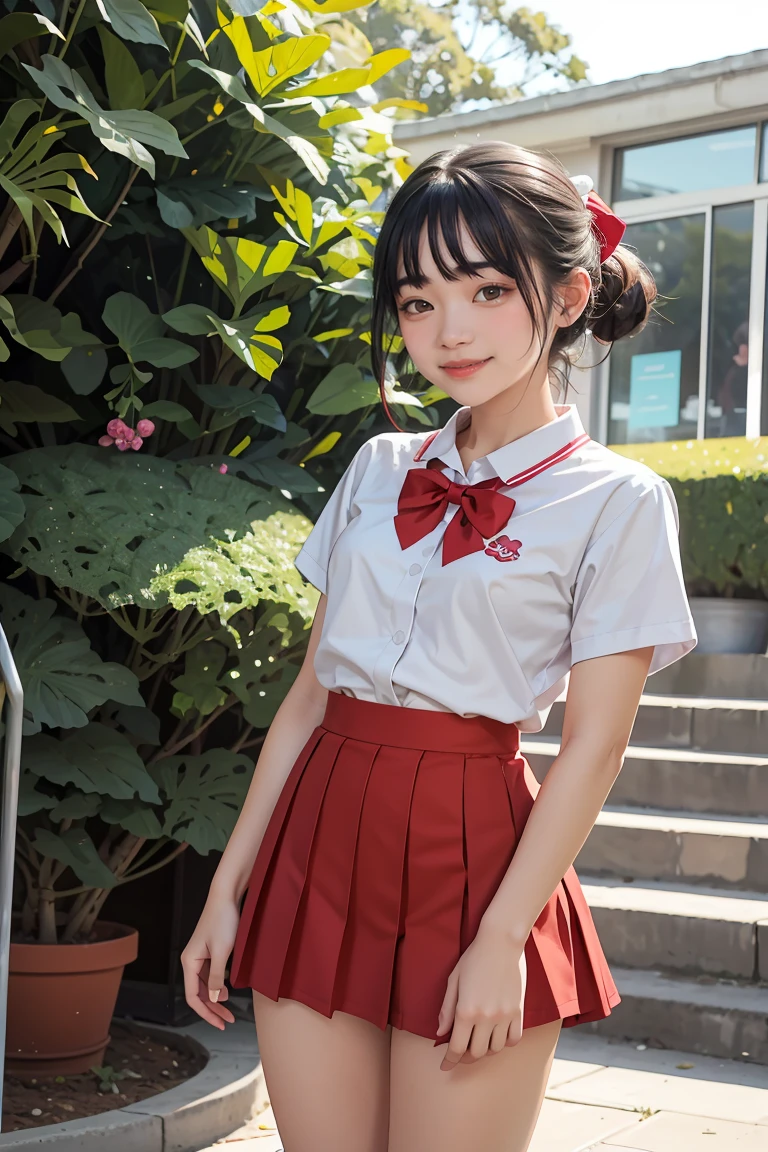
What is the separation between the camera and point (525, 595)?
132cm

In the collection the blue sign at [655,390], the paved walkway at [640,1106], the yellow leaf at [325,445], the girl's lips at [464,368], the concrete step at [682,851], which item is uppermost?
the blue sign at [655,390]

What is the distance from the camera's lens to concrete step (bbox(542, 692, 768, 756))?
15.1 ft

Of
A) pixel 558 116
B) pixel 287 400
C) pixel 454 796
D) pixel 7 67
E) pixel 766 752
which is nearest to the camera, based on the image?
pixel 454 796

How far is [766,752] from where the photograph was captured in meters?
4.57

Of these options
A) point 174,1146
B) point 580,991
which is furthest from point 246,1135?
point 580,991

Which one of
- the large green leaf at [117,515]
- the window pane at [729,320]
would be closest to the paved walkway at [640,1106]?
the large green leaf at [117,515]

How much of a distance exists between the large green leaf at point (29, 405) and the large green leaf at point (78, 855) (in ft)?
2.88

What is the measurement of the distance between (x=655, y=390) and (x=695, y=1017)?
6.35 metres

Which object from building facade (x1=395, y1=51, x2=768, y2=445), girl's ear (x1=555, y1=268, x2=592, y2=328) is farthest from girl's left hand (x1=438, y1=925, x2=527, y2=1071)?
building facade (x1=395, y1=51, x2=768, y2=445)

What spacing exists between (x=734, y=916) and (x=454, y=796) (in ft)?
8.53

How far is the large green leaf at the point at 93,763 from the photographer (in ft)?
8.28

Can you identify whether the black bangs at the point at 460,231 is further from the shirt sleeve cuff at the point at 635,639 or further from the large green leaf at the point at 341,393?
the large green leaf at the point at 341,393

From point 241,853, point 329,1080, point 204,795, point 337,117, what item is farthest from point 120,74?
point 329,1080

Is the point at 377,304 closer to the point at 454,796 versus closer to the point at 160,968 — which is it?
the point at 454,796
